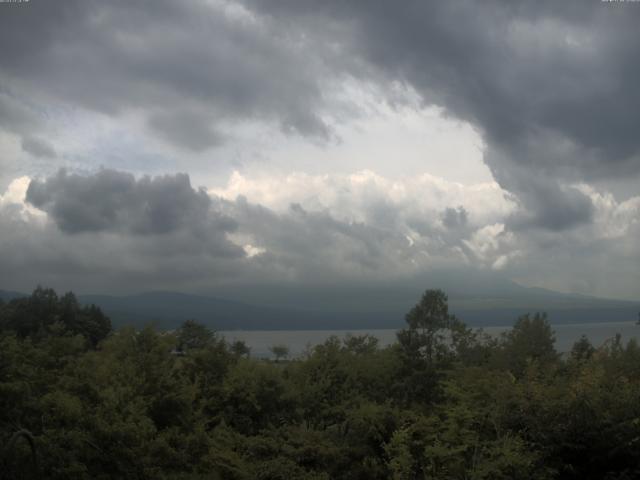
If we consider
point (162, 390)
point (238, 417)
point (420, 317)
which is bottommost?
point (238, 417)

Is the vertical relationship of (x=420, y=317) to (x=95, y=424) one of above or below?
above

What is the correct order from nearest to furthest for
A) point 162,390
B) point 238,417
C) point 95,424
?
point 95,424, point 162,390, point 238,417

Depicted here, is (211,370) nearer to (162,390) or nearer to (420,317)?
(162,390)

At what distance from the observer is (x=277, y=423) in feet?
80.9

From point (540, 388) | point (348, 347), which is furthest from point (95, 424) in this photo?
point (348, 347)

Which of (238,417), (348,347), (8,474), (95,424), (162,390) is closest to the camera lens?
(8,474)

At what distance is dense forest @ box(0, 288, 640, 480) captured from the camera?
14.2 m

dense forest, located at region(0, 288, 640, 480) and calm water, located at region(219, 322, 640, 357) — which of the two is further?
calm water, located at region(219, 322, 640, 357)

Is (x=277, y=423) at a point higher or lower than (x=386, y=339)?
higher

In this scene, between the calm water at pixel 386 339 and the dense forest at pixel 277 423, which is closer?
the dense forest at pixel 277 423

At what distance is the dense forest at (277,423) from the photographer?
46.7 feet

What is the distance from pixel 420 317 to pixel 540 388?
17.4 metres

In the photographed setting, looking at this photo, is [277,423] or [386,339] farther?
[386,339]

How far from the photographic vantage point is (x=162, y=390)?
71.4 ft
